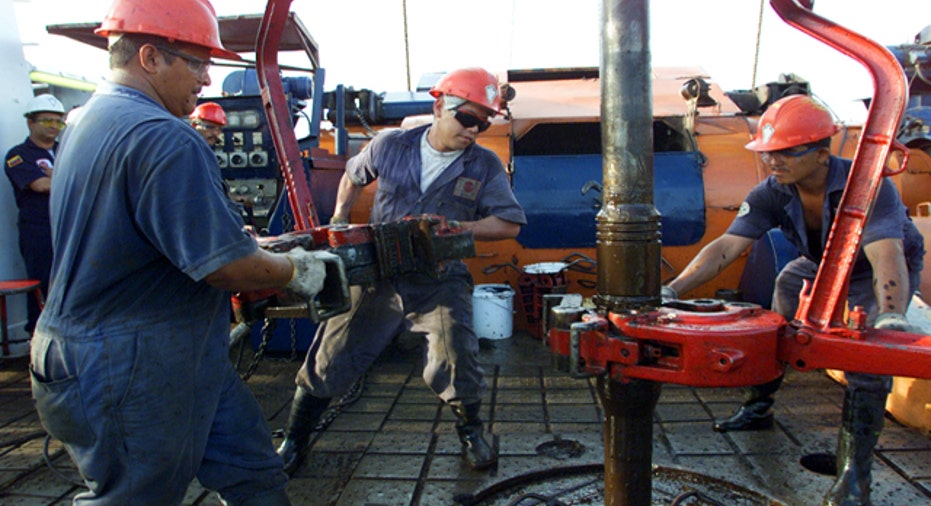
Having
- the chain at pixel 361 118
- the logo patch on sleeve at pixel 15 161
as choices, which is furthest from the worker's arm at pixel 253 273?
the chain at pixel 361 118

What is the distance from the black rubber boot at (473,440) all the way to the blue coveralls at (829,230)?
1.51m

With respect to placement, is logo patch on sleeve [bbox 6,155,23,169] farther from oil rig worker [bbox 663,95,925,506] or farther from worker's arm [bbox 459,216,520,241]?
oil rig worker [bbox 663,95,925,506]

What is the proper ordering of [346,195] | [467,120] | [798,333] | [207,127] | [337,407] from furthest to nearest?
[207,127]
[337,407]
[346,195]
[467,120]
[798,333]

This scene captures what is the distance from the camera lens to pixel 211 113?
5.11 metres

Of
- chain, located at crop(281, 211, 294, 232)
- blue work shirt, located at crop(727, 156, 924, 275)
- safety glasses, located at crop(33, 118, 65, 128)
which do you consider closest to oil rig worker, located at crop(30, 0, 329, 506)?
blue work shirt, located at crop(727, 156, 924, 275)

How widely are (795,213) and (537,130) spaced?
10.7 feet

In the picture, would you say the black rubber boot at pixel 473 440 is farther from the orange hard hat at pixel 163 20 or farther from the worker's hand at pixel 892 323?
the orange hard hat at pixel 163 20

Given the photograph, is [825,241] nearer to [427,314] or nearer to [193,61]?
[427,314]

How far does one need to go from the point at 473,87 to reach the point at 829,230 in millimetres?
1701

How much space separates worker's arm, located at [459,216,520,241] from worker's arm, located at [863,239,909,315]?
1.50 m

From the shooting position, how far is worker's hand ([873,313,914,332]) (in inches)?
73.3

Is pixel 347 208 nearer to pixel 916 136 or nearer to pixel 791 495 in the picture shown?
pixel 791 495

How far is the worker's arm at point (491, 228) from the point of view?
9.70 feet

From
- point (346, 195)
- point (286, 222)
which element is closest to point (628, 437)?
point (346, 195)
